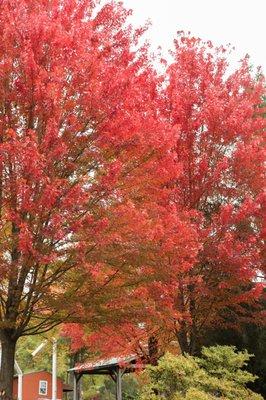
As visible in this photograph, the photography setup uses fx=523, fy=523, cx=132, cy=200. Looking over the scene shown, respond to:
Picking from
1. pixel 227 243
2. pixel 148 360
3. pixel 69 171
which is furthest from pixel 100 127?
pixel 148 360

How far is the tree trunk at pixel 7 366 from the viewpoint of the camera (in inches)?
388

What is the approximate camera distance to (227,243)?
12.2 metres

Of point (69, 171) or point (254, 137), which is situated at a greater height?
point (254, 137)

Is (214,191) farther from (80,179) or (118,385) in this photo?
(118,385)

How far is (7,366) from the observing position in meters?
10.0

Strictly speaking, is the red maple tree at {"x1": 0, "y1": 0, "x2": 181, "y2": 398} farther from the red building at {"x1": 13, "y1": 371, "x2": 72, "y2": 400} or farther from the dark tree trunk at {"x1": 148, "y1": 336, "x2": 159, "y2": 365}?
the red building at {"x1": 13, "y1": 371, "x2": 72, "y2": 400}

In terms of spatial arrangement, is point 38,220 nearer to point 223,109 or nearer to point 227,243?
point 227,243

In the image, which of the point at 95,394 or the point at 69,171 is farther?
the point at 95,394

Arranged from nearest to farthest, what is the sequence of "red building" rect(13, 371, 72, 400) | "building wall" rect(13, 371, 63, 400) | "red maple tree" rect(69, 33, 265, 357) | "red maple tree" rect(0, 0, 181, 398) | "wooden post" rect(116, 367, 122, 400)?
"red maple tree" rect(0, 0, 181, 398) → "red maple tree" rect(69, 33, 265, 357) → "wooden post" rect(116, 367, 122, 400) → "building wall" rect(13, 371, 63, 400) → "red building" rect(13, 371, 72, 400)

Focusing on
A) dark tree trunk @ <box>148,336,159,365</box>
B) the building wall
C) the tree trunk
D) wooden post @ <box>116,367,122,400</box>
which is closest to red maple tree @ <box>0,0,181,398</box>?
the tree trunk

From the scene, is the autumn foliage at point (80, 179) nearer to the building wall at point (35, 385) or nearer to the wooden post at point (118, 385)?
the wooden post at point (118, 385)

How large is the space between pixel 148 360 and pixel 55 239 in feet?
29.2

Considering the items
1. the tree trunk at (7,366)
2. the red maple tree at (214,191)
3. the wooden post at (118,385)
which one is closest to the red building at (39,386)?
the wooden post at (118,385)

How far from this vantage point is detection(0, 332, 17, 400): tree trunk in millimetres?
9867
